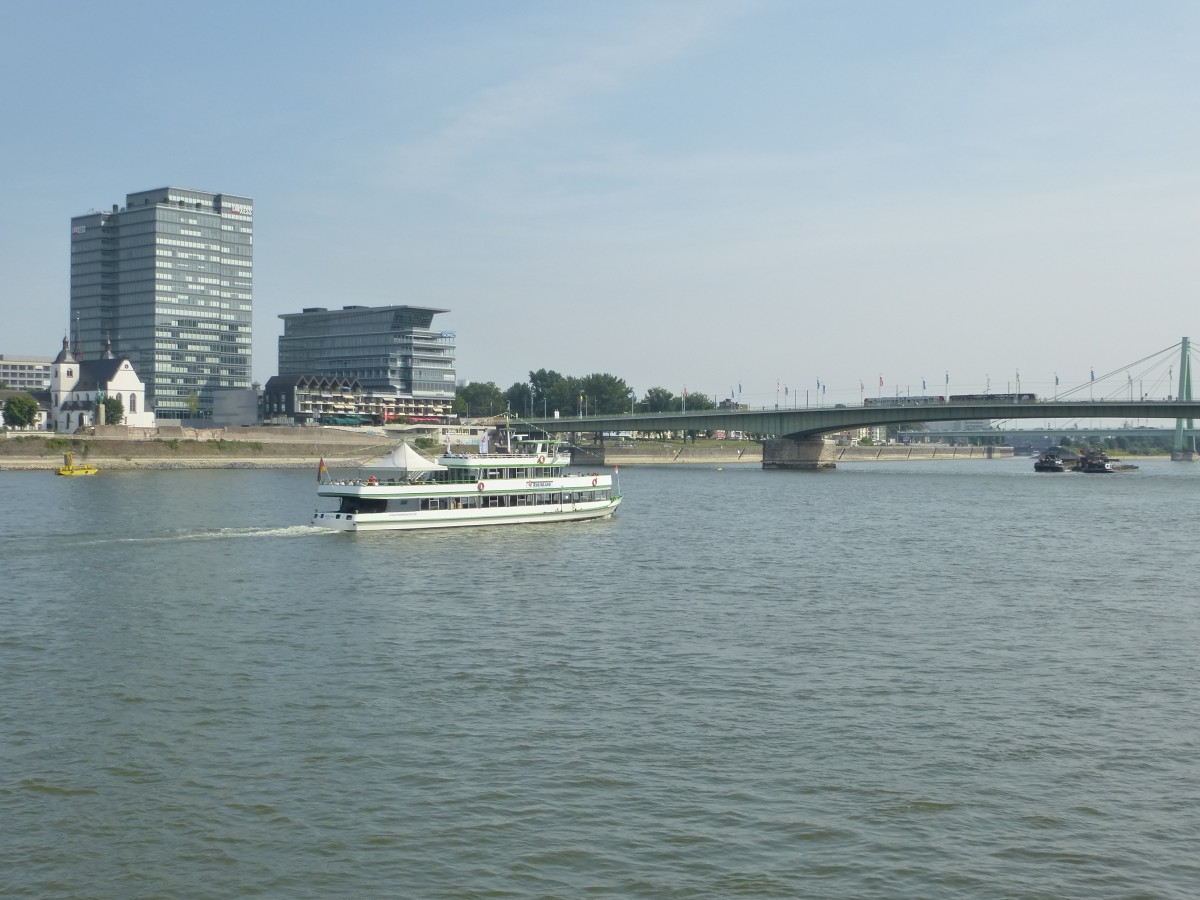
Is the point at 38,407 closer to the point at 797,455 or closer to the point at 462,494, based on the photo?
the point at 797,455

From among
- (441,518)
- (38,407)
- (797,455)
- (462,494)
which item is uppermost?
(38,407)

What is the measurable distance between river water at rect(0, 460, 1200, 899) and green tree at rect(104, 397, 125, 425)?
123m

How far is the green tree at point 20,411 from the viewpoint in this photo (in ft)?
530

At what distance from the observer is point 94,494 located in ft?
294

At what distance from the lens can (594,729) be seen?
77.6ft

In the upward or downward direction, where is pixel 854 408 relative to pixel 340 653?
upward

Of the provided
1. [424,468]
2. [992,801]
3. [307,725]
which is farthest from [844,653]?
[424,468]

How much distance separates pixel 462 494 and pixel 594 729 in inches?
1688

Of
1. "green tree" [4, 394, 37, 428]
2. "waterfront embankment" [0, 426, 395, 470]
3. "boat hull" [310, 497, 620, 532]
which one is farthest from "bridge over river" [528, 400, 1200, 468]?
"boat hull" [310, 497, 620, 532]

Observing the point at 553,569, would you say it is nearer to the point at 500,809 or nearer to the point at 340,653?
the point at 340,653

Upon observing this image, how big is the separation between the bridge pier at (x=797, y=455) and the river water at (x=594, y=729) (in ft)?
377

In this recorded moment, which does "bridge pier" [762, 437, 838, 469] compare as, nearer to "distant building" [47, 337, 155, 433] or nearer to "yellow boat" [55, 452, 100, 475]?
"yellow boat" [55, 452, 100, 475]

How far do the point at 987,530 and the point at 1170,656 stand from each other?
130 feet

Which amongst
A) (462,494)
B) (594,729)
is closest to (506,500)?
(462,494)
